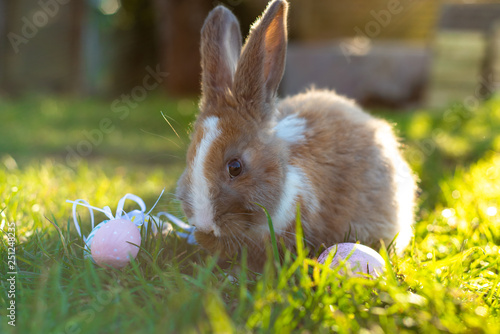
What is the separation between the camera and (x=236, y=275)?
1.95m

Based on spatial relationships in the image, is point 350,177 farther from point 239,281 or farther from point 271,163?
point 239,281

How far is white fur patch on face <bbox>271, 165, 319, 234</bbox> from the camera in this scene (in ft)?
7.23

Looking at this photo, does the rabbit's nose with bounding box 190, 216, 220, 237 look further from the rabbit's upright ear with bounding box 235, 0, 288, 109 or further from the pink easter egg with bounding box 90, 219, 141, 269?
the rabbit's upright ear with bounding box 235, 0, 288, 109

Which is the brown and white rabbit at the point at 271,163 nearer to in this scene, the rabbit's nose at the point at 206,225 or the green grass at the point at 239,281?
the rabbit's nose at the point at 206,225

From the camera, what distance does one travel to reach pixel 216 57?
96.6 inches

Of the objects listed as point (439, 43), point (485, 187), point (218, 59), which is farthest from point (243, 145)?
point (439, 43)

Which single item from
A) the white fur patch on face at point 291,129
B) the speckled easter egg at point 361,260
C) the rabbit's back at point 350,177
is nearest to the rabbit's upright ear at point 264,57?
the white fur patch on face at point 291,129

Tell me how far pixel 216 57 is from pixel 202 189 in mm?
740

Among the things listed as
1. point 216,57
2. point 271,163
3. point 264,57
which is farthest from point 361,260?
point 216,57

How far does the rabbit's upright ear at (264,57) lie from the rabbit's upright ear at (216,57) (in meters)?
0.16

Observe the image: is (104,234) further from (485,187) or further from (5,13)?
(5,13)

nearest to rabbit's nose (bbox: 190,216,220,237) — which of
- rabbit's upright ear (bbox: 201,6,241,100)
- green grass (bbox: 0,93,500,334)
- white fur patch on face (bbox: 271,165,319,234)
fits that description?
green grass (bbox: 0,93,500,334)

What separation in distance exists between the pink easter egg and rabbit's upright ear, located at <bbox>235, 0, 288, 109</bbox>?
839 mm

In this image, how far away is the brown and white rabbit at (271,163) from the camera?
6.99ft
